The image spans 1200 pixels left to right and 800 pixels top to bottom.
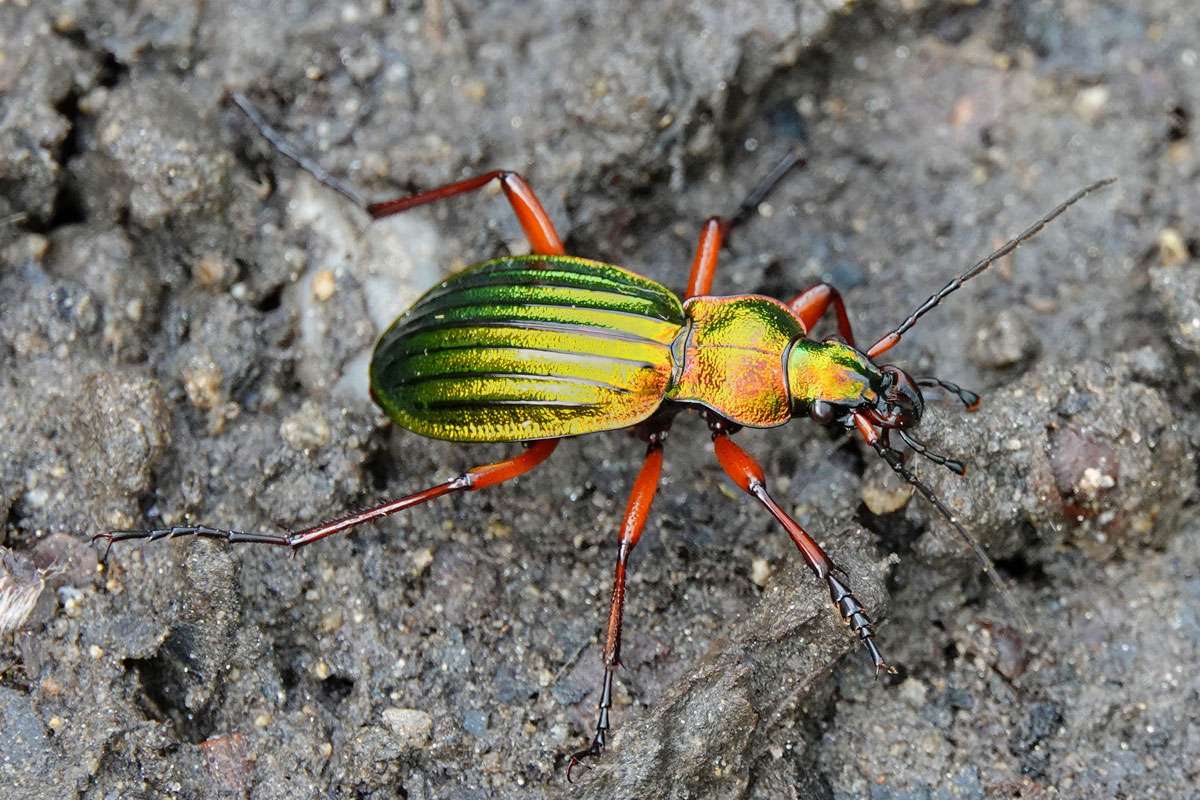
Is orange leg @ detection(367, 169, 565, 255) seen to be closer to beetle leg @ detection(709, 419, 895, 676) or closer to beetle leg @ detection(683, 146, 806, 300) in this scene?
beetle leg @ detection(683, 146, 806, 300)

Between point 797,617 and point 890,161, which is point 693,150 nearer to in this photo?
point 890,161

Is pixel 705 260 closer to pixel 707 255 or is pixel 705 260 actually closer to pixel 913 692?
pixel 707 255

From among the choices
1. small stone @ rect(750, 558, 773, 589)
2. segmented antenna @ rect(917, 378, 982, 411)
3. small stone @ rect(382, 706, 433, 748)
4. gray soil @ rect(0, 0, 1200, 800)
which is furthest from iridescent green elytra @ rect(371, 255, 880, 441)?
small stone @ rect(382, 706, 433, 748)

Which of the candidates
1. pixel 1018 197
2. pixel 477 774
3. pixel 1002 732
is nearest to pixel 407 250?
pixel 477 774

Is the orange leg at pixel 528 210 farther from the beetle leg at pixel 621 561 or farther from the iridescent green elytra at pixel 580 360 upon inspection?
the beetle leg at pixel 621 561

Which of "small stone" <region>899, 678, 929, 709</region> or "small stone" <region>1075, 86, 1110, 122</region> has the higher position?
"small stone" <region>1075, 86, 1110, 122</region>

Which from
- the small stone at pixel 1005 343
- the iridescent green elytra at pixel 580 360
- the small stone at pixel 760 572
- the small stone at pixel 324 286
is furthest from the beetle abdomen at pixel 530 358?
the small stone at pixel 1005 343

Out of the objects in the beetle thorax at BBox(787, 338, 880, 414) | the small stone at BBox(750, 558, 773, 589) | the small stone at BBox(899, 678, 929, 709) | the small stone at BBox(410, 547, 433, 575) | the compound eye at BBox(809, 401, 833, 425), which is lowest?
the small stone at BBox(899, 678, 929, 709)
